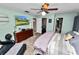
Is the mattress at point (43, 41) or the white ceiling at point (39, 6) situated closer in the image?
the white ceiling at point (39, 6)

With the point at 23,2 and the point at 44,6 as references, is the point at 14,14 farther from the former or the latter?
the point at 44,6

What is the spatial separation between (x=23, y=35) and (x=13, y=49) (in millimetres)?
177

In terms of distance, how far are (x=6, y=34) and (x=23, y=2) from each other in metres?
0.36

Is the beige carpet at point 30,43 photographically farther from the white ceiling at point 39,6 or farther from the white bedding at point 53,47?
the white ceiling at point 39,6

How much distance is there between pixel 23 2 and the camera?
33.0 inches

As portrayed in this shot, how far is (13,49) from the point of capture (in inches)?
37.7

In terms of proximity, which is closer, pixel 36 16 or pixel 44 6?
pixel 44 6

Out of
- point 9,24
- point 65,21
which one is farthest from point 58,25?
point 9,24

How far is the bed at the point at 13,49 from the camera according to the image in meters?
0.92

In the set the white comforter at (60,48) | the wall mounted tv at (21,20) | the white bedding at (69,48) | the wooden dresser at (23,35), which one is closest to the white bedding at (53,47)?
the white comforter at (60,48)

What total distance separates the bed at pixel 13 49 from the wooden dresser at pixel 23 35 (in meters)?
0.06

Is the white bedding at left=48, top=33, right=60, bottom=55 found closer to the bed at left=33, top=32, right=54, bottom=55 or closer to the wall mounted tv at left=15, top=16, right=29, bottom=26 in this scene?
the bed at left=33, top=32, right=54, bottom=55

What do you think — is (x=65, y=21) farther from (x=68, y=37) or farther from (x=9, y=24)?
(x=9, y=24)
